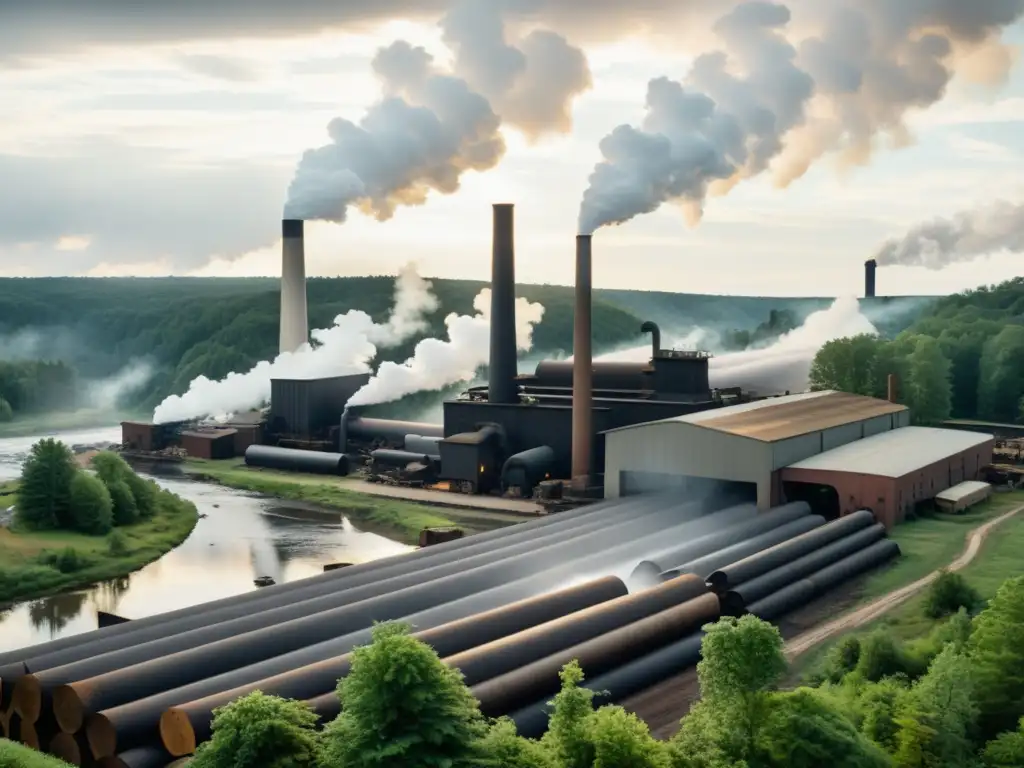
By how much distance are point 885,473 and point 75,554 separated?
3220cm

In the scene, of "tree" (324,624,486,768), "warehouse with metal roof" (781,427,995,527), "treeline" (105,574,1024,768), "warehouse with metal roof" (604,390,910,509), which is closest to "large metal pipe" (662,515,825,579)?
"warehouse with metal roof" (781,427,995,527)

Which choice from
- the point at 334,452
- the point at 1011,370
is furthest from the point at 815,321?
the point at 334,452

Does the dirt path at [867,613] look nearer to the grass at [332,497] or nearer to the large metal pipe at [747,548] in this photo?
the large metal pipe at [747,548]

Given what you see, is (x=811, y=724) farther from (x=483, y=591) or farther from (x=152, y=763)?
(x=483, y=591)

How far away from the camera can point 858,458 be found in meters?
47.3

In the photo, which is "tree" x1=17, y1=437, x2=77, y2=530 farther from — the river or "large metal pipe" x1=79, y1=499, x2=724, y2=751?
"large metal pipe" x1=79, y1=499, x2=724, y2=751

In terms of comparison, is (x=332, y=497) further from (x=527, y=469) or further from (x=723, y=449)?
(x=723, y=449)

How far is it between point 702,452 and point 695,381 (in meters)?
13.5

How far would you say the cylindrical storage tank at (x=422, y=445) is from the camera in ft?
222

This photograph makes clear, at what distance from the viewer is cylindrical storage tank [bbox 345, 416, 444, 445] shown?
70.2 metres

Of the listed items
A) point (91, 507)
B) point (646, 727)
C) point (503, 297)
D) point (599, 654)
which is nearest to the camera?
point (646, 727)

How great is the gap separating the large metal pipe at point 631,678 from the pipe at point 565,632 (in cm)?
103

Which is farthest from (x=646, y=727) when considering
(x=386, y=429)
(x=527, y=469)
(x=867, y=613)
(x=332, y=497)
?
(x=386, y=429)

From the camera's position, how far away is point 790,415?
5162 centimetres
